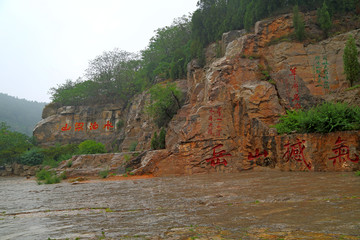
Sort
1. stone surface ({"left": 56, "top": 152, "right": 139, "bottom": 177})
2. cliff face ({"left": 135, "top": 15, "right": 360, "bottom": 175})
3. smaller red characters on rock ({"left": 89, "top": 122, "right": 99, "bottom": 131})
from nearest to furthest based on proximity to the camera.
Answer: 1. cliff face ({"left": 135, "top": 15, "right": 360, "bottom": 175})
2. stone surface ({"left": 56, "top": 152, "right": 139, "bottom": 177})
3. smaller red characters on rock ({"left": 89, "top": 122, "right": 99, "bottom": 131})

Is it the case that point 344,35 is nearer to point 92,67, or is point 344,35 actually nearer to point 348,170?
point 348,170

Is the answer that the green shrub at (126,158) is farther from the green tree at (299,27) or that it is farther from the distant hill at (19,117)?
the distant hill at (19,117)

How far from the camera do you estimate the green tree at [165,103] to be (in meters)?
22.0


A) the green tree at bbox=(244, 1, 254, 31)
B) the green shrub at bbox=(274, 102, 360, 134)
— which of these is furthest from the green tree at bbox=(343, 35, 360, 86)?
the green tree at bbox=(244, 1, 254, 31)

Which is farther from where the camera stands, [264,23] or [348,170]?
[264,23]

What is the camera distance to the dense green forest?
64.4 ft

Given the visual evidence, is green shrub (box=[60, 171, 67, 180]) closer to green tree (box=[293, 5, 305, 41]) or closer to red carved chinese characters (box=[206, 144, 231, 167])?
red carved chinese characters (box=[206, 144, 231, 167])

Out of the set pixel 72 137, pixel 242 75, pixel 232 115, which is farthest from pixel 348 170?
pixel 72 137

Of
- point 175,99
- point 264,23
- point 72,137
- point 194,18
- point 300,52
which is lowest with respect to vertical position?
point 72,137

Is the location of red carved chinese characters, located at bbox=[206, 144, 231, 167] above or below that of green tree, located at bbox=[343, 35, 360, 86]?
below

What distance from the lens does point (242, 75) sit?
1455cm

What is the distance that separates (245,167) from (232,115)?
282 cm

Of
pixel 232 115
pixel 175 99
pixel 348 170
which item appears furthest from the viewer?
pixel 175 99

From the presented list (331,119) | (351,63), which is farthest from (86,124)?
(331,119)
